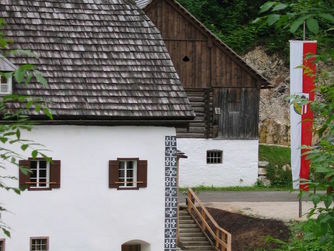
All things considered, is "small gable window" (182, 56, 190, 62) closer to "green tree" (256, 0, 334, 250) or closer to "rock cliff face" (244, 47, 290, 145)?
"rock cliff face" (244, 47, 290, 145)

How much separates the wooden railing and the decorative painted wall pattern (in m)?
1.88

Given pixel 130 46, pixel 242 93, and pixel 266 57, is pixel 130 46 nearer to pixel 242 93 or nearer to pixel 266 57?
pixel 242 93

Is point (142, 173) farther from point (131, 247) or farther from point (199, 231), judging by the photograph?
point (199, 231)

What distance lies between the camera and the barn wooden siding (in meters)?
33.8

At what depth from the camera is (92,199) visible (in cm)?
2056

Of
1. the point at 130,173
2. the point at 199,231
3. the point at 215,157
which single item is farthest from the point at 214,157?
the point at 130,173

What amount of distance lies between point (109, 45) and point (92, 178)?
3450 mm

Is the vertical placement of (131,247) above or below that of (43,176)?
below

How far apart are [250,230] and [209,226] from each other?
1137 mm

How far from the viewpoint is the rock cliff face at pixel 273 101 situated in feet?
129

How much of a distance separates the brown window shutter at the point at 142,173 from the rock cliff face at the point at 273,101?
18.8 m

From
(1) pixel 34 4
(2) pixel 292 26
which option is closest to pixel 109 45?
(1) pixel 34 4

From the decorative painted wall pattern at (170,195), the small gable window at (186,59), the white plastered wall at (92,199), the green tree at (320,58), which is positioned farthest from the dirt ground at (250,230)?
the green tree at (320,58)

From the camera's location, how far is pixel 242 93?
113 feet
